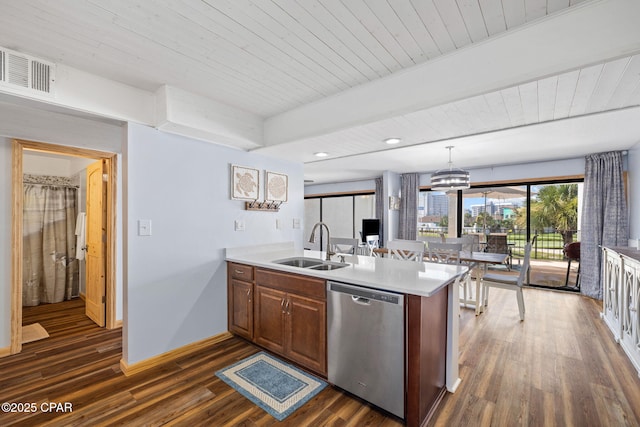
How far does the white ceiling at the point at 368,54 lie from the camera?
4.80ft

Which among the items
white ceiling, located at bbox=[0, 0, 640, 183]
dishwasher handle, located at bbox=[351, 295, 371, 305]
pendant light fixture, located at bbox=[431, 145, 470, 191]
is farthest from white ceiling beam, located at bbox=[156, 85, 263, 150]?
pendant light fixture, located at bbox=[431, 145, 470, 191]

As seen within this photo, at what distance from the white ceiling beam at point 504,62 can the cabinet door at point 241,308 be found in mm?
1741

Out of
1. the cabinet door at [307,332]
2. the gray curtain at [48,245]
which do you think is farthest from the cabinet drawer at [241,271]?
the gray curtain at [48,245]

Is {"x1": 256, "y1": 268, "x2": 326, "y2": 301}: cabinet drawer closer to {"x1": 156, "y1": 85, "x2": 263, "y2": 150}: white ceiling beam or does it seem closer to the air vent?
{"x1": 156, "y1": 85, "x2": 263, "y2": 150}: white ceiling beam

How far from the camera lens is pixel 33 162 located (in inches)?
167

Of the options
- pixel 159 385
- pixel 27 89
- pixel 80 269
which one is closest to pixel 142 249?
pixel 159 385

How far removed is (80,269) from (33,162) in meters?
1.73

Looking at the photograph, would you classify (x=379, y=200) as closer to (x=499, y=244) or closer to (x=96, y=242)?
(x=499, y=244)

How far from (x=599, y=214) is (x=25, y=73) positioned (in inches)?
262

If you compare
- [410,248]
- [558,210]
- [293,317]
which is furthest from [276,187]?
[558,210]

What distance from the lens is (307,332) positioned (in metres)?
2.23

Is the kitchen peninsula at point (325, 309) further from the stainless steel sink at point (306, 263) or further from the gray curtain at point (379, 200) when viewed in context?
the gray curtain at point (379, 200)

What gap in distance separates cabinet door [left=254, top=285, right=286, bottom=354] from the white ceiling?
153 cm

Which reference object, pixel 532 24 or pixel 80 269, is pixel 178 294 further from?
pixel 532 24
